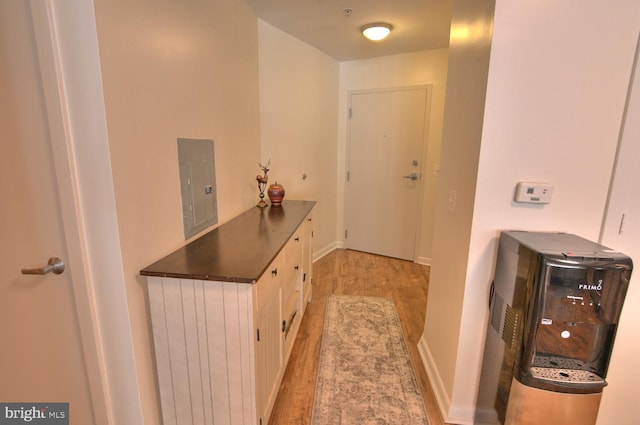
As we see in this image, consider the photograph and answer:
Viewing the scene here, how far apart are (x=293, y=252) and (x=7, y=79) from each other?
1496 mm

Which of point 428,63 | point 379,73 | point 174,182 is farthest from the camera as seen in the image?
point 379,73

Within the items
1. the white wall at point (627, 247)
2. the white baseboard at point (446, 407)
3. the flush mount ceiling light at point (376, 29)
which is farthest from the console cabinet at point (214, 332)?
the flush mount ceiling light at point (376, 29)

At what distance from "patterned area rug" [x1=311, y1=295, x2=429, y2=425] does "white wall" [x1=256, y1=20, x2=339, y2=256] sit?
141 centimetres

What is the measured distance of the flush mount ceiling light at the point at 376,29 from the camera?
2.63 meters

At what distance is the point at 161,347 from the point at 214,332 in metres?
0.27

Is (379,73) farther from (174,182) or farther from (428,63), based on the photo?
(174,182)

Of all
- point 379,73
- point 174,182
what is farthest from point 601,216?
point 379,73

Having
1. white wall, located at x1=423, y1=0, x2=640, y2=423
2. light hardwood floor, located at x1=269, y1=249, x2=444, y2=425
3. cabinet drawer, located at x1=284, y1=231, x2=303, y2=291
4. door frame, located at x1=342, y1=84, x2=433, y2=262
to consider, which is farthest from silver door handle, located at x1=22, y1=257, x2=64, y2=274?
door frame, located at x1=342, y1=84, x2=433, y2=262

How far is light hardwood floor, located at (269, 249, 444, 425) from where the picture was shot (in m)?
1.67

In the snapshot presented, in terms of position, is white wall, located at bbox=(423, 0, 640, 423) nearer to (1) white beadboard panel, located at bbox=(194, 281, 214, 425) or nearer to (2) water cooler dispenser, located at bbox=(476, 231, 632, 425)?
Answer: (2) water cooler dispenser, located at bbox=(476, 231, 632, 425)

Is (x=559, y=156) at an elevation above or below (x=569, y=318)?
above

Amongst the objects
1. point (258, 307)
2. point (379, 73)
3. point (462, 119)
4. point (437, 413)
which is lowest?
point (437, 413)

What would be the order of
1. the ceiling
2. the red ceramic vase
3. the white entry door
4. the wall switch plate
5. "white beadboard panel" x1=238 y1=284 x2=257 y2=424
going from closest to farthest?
1. "white beadboard panel" x1=238 y1=284 x2=257 y2=424
2. the wall switch plate
3. the ceiling
4. the red ceramic vase
5. the white entry door

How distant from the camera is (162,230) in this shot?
1391 mm
